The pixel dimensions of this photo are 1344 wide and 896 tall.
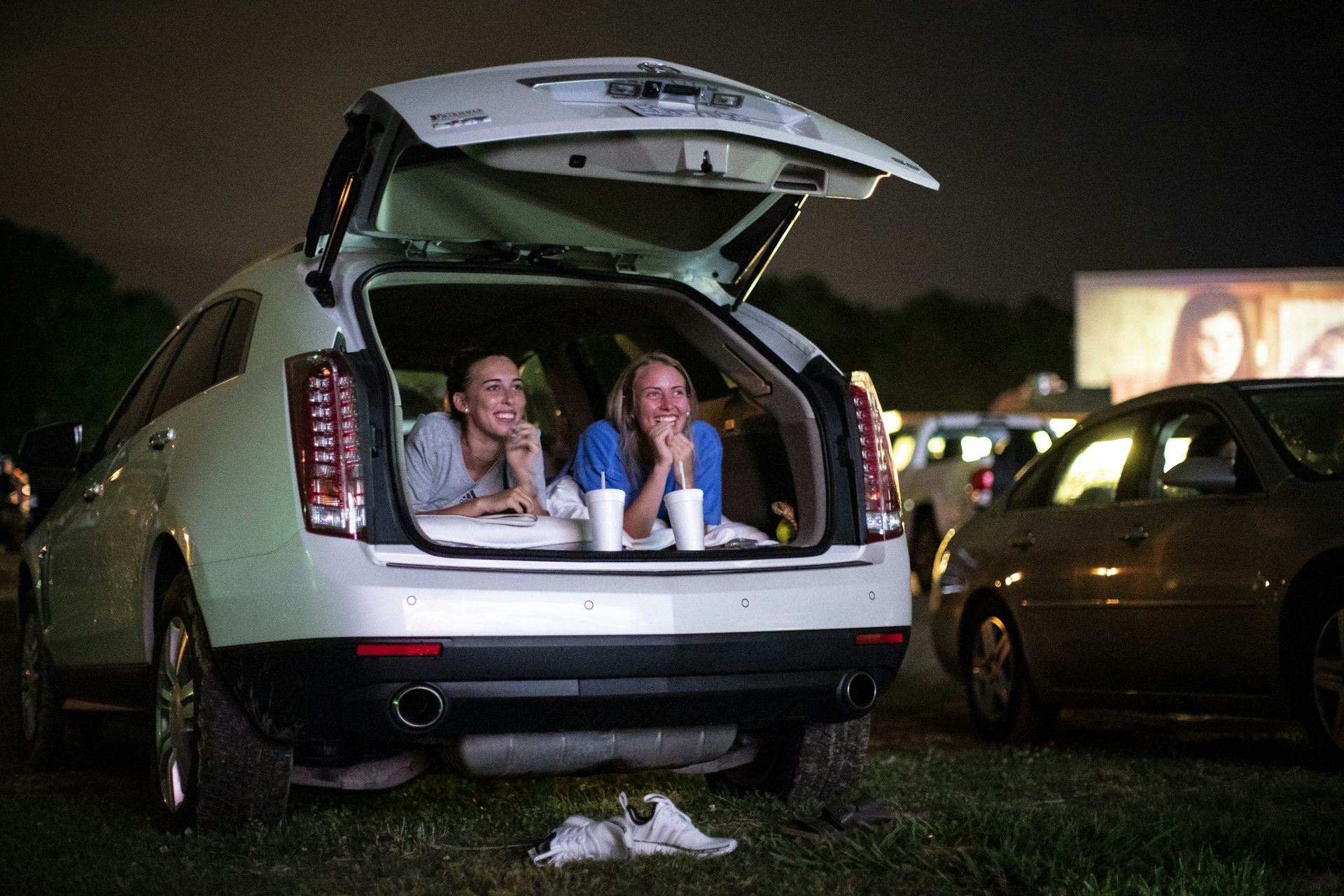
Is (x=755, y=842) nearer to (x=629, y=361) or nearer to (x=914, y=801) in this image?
(x=914, y=801)

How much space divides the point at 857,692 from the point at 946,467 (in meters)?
13.8

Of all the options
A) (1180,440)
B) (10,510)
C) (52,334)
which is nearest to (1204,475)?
(1180,440)

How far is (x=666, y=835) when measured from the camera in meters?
4.57

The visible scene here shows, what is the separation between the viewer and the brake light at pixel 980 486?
679 inches

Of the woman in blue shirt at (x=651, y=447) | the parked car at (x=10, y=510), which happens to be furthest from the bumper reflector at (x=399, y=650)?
the parked car at (x=10, y=510)

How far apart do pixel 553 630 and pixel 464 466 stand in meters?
1.58

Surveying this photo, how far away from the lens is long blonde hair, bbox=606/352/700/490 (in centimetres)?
586

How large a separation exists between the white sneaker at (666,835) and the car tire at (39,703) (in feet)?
9.83

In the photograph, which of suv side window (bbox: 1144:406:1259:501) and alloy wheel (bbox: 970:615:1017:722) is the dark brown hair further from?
alloy wheel (bbox: 970:615:1017:722)

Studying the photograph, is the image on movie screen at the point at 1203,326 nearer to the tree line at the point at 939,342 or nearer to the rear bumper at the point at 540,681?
the rear bumper at the point at 540,681

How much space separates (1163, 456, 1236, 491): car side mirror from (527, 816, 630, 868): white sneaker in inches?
113

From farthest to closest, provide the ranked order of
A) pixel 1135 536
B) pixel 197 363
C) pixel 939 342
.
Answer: pixel 939 342 → pixel 1135 536 → pixel 197 363

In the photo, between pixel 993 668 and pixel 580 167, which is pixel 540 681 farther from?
pixel 993 668

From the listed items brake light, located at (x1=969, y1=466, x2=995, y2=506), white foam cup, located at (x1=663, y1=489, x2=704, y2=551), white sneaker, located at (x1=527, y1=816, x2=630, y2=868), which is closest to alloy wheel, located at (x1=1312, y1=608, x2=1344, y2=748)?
white foam cup, located at (x1=663, y1=489, x2=704, y2=551)
